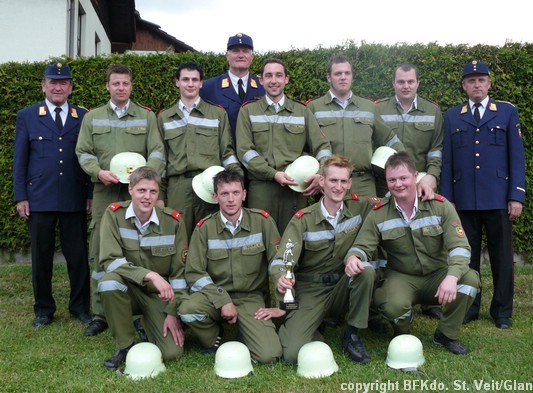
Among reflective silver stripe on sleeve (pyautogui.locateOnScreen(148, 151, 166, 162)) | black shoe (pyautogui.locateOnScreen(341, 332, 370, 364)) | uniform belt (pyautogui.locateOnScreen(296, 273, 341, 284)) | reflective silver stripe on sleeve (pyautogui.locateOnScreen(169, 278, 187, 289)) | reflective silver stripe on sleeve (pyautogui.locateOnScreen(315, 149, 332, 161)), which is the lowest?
black shoe (pyautogui.locateOnScreen(341, 332, 370, 364))

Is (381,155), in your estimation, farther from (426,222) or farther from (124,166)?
(124,166)

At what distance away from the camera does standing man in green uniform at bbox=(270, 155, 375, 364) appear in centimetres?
437

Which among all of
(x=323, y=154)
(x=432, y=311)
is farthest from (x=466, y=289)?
(x=323, y=154)

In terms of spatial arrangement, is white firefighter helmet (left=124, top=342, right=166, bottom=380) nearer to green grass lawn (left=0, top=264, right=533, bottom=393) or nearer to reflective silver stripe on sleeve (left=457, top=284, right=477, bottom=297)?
green grass lawn (left=0, top=264, right=533, bottom=393)

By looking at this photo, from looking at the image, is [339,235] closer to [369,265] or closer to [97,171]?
[369,265]

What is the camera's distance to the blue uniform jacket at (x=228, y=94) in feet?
18.9

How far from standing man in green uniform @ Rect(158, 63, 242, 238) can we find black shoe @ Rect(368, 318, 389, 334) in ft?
5.87

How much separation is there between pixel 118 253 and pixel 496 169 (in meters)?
3.48

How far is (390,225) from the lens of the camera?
460 centimetres

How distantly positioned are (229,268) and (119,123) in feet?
6.10

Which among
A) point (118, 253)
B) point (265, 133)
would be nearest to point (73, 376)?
point (118, 253)

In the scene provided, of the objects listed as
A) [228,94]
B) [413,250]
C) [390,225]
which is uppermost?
[228,94]

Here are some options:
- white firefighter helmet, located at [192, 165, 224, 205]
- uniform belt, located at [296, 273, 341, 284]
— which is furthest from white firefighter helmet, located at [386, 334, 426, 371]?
white firefighter helmet, located at [192, 165, 224, 205]

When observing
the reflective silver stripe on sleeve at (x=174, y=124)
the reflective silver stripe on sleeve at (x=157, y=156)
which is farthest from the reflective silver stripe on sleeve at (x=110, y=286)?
the reflective silver stripe on sleeve at (x=174, y=124)
